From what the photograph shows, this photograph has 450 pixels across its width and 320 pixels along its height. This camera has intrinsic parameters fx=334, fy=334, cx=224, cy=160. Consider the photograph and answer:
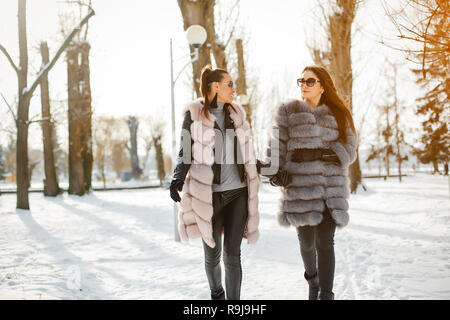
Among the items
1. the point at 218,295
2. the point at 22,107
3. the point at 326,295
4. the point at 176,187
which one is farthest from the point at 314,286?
the point at 22,107

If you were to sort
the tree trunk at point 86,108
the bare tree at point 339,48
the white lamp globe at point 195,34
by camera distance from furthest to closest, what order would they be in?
the tree trunk at point 86,108, the bare tree at point 339,48, the white lamp globe at point 195,34

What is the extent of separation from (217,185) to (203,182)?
0.13 metres

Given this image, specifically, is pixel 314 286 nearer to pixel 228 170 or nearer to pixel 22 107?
pixel 228 170

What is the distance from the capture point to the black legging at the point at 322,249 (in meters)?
2.75

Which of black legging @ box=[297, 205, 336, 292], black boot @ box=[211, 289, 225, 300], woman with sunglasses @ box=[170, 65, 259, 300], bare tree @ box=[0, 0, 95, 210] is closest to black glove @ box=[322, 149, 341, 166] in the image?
black legging @ box=[297, 205, 336, 292]

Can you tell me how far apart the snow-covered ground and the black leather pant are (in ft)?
3.19

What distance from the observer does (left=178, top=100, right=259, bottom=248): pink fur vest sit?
8.78 feet

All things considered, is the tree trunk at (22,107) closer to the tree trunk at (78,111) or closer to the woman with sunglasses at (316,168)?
the tree trunk at (78,111)

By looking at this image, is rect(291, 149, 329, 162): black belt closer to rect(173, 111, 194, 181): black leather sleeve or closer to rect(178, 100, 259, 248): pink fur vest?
rect(178, 100, 259, 248): pink fur vest

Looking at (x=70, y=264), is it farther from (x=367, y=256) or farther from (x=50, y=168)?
(x=50, y=168)

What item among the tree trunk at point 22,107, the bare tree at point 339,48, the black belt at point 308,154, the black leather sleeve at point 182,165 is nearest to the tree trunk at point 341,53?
the bare tree at point 339,48

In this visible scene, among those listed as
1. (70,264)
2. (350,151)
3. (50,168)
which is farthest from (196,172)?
(50,168)

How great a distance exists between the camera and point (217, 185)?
107 inches

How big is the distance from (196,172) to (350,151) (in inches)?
52.1
